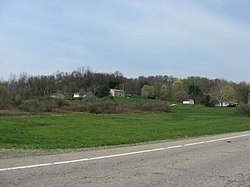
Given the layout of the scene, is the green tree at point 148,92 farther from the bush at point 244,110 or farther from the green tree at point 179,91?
the bush at point 244,110

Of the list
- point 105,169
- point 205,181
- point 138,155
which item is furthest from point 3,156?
point 205,181

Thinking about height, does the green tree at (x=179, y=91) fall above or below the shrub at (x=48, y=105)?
above

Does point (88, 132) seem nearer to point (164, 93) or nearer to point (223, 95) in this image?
point (223, 95)

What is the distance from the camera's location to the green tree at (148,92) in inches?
6195

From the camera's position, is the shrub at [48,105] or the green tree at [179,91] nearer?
the shrub at [48,105]

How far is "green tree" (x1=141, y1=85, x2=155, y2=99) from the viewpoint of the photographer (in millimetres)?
157350

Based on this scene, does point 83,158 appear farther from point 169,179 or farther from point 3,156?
point 169,179

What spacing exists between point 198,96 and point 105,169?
150 metres

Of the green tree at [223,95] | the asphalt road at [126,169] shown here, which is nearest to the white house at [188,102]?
the green tree at [223,95]

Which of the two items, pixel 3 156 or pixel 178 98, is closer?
pixel 3 156

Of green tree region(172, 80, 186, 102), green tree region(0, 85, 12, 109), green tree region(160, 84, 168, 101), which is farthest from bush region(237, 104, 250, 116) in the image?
green tree region(160, 84, 168, 101)

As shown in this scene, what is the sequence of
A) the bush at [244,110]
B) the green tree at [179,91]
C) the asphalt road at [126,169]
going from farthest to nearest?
the green tree at [179,91] < the bush at [244,110] < the asphalt road at [126,169]

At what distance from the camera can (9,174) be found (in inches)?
309

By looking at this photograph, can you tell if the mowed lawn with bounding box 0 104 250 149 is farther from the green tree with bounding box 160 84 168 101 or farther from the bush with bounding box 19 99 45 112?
the green tree with bounding box 160 84 168 101
